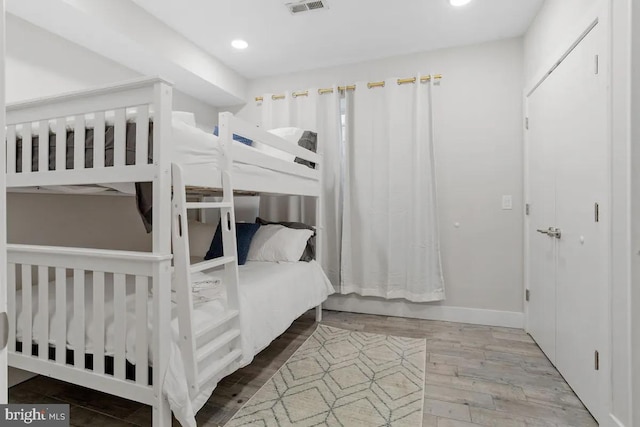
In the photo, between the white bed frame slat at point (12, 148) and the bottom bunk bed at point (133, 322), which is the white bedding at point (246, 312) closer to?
the bottom bunk bed at point (133, 322)

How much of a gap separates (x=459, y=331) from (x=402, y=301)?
0.56m

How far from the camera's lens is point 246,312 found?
5.90ft

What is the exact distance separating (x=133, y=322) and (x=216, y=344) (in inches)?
13.9

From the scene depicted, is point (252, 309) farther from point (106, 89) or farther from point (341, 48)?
point (341, 48)

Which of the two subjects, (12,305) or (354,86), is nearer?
(12,305)

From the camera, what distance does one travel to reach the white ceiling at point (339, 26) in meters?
2.41

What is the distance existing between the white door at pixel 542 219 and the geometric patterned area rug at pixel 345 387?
0.84m

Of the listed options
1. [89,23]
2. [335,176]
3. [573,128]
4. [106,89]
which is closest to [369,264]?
[335,176]

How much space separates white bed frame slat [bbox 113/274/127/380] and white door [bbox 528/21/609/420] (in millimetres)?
2093

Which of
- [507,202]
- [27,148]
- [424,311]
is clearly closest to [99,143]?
[27,148]

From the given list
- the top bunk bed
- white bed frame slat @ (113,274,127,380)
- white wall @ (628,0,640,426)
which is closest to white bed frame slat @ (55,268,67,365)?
white bed frame slat @ (113,274,127,380)

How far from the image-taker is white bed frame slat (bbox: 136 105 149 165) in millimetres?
1369

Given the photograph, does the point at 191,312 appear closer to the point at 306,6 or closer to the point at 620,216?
the point at 620,216

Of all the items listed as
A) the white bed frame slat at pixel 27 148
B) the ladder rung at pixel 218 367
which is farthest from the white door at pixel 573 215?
the white bed frame slat at pixel 27 148
